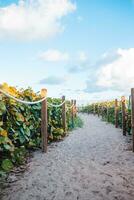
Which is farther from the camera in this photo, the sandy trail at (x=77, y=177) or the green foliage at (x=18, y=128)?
the green foliage at (x=18, y=128)

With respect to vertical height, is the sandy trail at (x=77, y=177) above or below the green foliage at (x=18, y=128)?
below

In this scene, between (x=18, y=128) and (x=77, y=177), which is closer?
(x=77, y=177)

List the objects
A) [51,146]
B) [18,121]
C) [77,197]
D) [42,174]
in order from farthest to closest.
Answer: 1. [51,146]
2. [18,121]
3. [42,174]
4. [77,197]

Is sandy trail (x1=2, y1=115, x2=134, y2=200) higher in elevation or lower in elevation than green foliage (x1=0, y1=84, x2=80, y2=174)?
lower

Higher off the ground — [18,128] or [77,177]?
[18,128]

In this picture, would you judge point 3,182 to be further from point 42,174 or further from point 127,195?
point 127,195

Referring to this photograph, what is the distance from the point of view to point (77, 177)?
18.0 feet

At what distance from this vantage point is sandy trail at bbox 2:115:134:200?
4.60 meters

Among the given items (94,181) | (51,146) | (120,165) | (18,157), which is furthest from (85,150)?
(94,181)

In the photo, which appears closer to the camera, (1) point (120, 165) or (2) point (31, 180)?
(2) point (31, 180)

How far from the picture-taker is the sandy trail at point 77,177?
4.60 metres

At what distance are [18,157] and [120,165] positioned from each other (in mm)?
1977

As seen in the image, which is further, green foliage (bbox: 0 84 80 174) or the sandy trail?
green foliage (bbox: 0 84 80 174)

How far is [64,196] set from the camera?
14.9 ft
